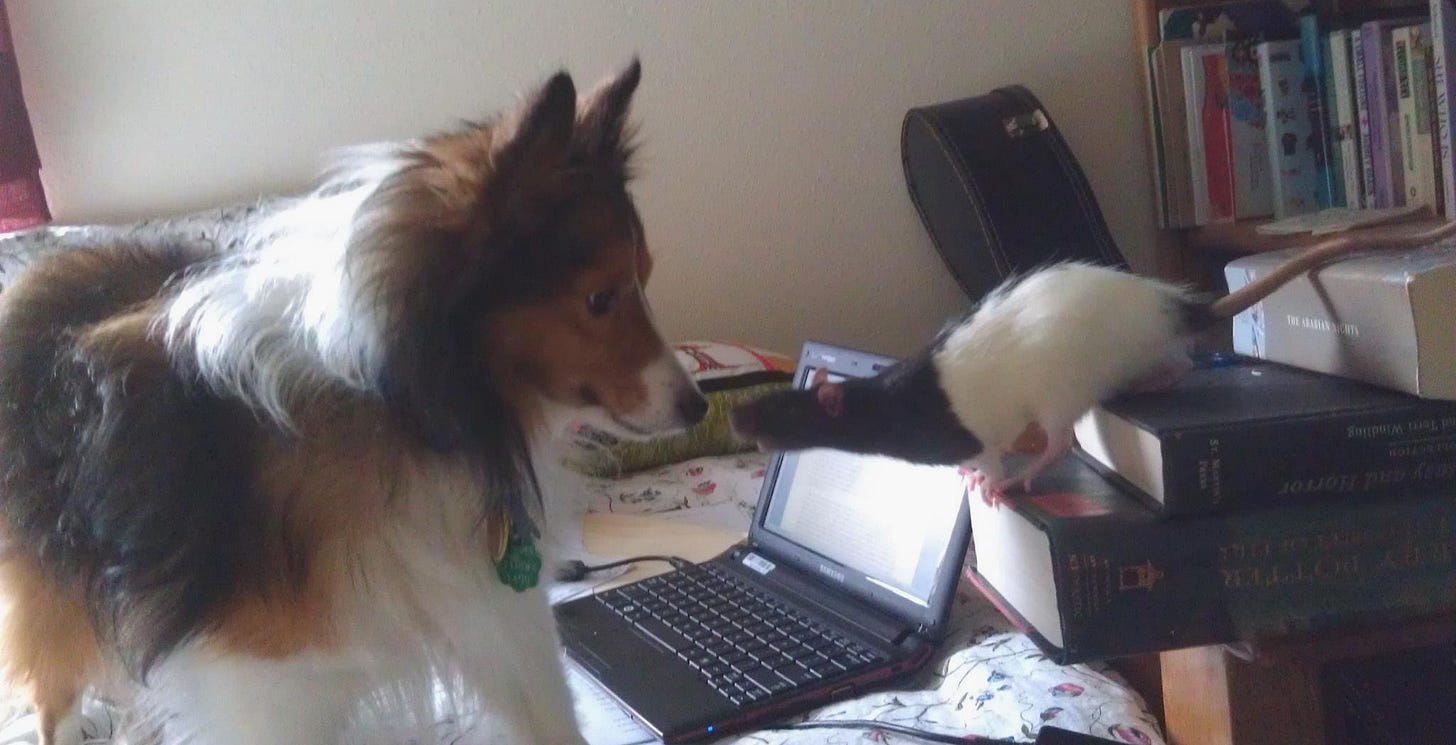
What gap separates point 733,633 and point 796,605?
9cm

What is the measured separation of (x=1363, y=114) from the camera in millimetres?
1924

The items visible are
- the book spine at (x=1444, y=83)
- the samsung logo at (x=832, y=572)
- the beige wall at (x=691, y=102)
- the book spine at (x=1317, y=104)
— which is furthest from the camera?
the beige wall at (x=691, y=102)

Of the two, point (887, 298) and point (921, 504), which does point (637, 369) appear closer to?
point (921, 504)

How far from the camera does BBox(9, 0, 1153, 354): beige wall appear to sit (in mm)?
2236

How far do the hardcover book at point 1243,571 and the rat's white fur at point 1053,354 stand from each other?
0.43ft

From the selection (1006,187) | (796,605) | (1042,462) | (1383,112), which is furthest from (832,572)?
(1383,112)

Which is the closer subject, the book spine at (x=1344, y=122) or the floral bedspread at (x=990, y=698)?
the floral bedspread at (x=990, y=698)

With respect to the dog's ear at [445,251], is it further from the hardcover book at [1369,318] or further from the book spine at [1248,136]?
the book spine at [1248,136]

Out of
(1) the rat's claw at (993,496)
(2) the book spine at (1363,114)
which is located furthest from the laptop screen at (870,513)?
(2) the book spine at (1363,114)

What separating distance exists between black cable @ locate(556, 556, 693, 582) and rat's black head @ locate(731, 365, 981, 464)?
461 millimetres

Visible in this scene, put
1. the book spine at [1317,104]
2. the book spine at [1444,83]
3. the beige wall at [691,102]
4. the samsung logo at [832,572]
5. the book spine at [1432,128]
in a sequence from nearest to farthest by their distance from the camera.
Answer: the samsung logo at [832,572], the book spine at [1444,83], the book spine at [1432,128], the book spine at [1317,104], the beige wall at [691,102]

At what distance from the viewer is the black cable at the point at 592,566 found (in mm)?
1528

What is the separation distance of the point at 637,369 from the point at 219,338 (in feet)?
1.17

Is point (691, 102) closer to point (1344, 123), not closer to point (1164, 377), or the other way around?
point (1344, 123)
